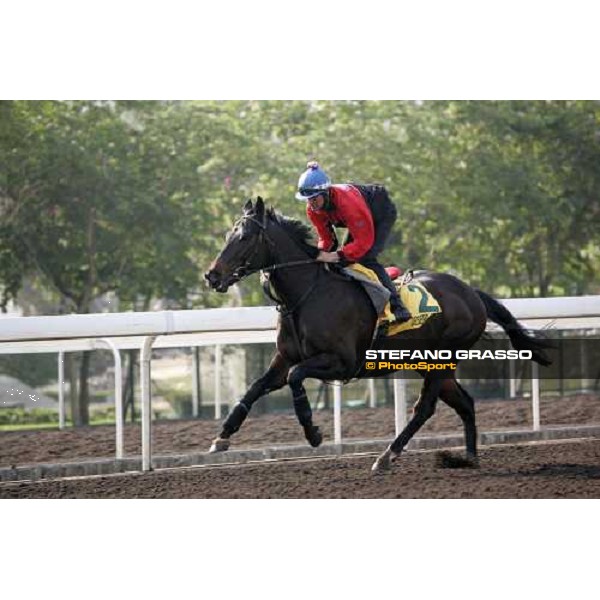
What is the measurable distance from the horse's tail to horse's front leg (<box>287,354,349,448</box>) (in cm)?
126

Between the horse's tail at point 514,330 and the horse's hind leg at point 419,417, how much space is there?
0.62 meters

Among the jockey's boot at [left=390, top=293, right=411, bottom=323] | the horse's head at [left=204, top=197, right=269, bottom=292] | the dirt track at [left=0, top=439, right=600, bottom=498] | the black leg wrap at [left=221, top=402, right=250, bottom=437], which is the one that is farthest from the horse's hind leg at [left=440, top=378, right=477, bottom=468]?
the horse's head at [left=204, top=197, right=269, bottom=292]

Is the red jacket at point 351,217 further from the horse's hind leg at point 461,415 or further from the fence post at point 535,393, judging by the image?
the fence post at point 535,393

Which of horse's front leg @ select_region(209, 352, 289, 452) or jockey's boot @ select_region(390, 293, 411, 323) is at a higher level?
jockey's boot @ select_region(390, 293, 411, 323)

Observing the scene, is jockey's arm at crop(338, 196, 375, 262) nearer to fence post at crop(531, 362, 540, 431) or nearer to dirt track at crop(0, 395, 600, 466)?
fence post at crop(531, 362, 540, 431)

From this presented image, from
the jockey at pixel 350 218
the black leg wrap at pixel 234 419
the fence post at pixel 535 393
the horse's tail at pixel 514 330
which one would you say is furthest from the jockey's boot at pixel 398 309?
the fence post at pixel 535 393

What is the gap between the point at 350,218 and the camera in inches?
286

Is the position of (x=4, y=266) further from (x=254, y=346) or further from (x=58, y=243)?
(x=254, y=346)

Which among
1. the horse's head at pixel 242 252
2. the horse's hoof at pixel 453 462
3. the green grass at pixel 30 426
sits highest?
the horse's head at pixel 242 252

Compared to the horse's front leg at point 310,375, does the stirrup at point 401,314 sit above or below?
above

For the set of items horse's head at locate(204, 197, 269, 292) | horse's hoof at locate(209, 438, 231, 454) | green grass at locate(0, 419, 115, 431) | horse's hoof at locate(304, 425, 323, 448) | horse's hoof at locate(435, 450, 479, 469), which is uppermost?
horse's head at locate(204, 197, 269, 292)

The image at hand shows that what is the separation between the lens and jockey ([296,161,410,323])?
7.22 metres

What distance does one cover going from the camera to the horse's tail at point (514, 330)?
8117 millimetres

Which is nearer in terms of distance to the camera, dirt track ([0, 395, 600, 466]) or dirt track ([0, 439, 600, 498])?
dirt track ([0, 439, 600, 498])
